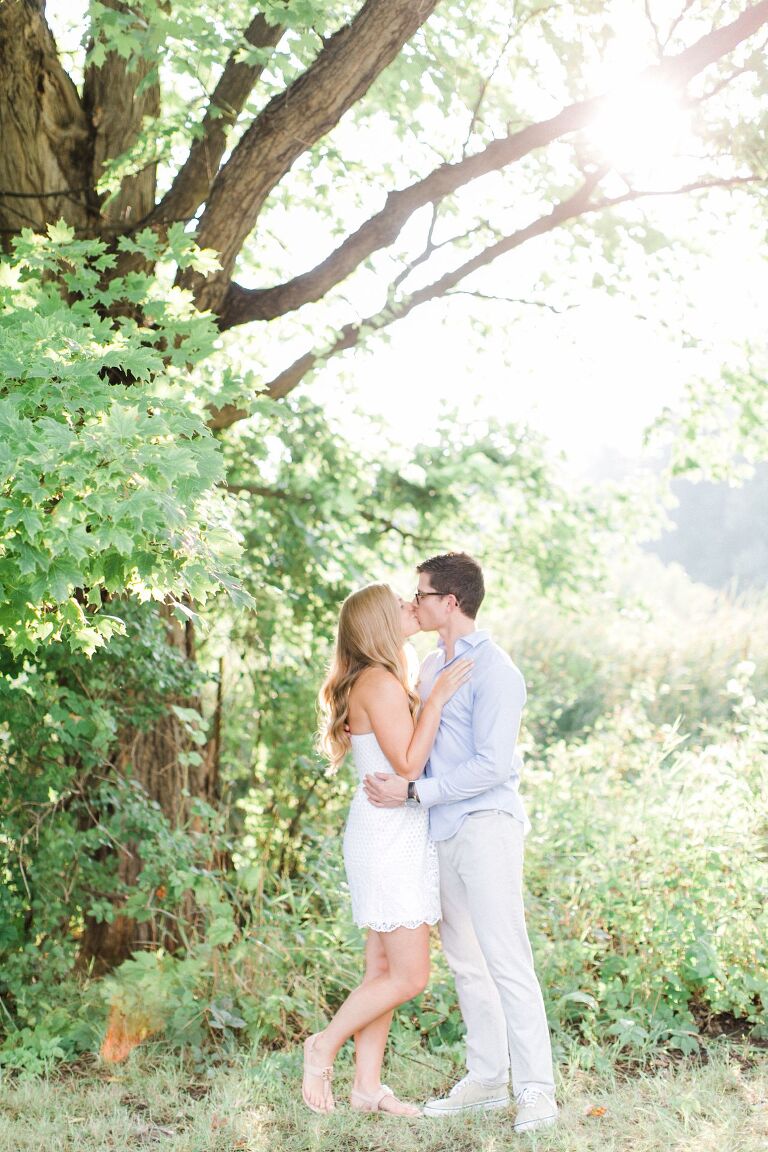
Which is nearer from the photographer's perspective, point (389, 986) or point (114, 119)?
point (389, 986)

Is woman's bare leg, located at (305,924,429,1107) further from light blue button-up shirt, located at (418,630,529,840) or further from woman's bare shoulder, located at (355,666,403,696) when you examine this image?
woman's bare shoulder, located at (355,666,403,696)

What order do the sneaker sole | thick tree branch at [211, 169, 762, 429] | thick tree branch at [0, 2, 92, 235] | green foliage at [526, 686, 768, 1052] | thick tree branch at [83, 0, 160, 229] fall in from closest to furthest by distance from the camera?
the sneaker sole, green foliage at [526, 686, 768, 1052], thick tree branch at [0, 2, 92, 235], thick tree branch at [83, 0, 160, 229], thick tree branch at [211, 169, 762, 429]

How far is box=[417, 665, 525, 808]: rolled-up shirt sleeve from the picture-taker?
406cm

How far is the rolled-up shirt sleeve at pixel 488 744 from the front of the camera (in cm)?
406

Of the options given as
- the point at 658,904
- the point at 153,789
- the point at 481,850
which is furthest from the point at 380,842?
the point at 153,789

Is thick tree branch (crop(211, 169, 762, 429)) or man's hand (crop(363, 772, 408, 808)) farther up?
thick tree branch (crop(211, 169, 762, 429))

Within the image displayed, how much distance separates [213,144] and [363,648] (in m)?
3.34

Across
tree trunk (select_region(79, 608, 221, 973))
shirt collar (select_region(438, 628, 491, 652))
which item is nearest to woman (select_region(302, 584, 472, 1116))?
shirt collar (select_region(438, 628, 491, 652))

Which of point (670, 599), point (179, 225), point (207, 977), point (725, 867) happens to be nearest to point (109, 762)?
point (207, 977)

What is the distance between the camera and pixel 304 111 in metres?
5.46

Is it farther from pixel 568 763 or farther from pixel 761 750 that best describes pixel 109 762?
pixel 761 750

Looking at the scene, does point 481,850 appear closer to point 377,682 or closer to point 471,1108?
point 377,682

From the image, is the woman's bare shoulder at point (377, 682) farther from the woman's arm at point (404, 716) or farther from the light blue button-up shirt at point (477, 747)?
the light blue button-up shirt at point (477, 747)

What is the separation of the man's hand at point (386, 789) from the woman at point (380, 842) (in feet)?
0.15
